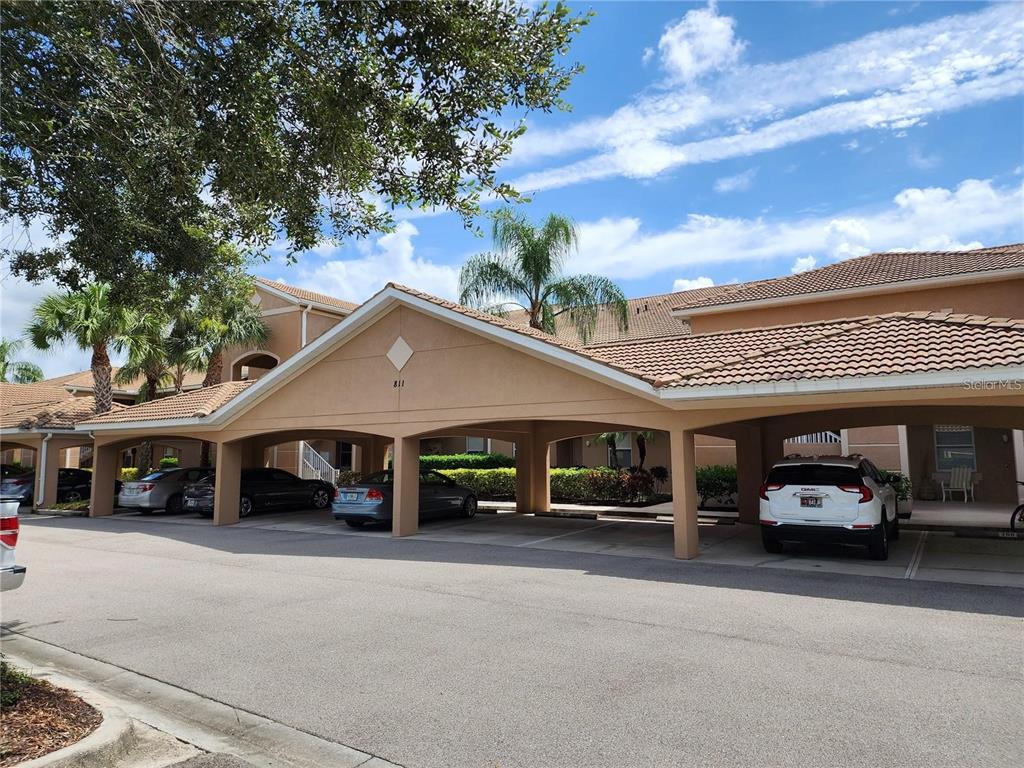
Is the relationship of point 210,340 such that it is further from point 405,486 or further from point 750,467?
point 750,467

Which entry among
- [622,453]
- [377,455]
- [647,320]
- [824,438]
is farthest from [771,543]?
[647,320]

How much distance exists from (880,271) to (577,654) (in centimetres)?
1841

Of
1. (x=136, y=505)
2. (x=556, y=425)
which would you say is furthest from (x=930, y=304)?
(x=136, y=505)

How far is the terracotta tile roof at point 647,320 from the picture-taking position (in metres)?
27.9

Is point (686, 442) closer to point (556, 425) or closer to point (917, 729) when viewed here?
point (917, 729)

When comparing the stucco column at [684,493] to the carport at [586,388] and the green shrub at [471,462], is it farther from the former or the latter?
the green shrub at [471,462]

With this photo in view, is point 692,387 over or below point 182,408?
below

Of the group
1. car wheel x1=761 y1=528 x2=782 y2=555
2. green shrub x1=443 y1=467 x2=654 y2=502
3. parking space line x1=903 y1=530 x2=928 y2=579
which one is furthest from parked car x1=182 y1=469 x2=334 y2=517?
parking space line x1=903 y1=530 x2=928 y2=579

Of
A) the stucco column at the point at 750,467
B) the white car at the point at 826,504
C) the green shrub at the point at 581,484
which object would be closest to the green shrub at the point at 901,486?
the stucco column at the point at 750,467

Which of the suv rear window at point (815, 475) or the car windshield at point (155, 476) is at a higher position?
the suv rear window at point (815, 475)

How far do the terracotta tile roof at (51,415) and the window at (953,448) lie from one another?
2696 centimetres

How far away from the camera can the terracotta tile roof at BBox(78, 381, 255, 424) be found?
18645 mm

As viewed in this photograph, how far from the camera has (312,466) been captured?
2994cm

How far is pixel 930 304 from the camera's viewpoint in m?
18.4
